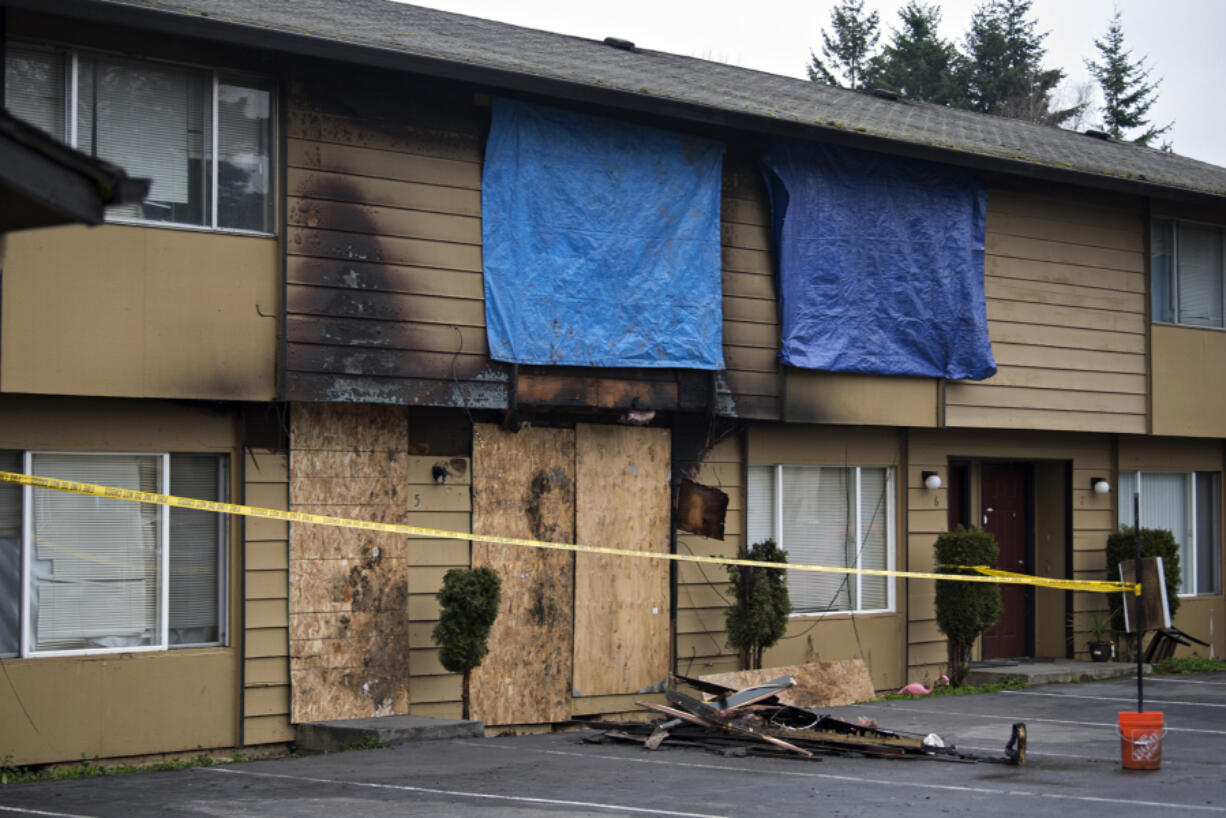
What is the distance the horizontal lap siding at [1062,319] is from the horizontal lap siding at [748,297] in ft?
8.90

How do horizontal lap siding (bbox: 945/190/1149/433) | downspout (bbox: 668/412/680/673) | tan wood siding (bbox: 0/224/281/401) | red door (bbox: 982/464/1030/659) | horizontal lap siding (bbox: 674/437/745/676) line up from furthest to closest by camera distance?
red door (bbox: 982/464/1030/659) < horizontal lap siding (bbox: 945/190/1149/433) < horizontal lap siding (bbox: 674/437/745/676) < downspout (bbox: 668/412/680/673) < tan wood siding (bbox: 0/224/281/401)

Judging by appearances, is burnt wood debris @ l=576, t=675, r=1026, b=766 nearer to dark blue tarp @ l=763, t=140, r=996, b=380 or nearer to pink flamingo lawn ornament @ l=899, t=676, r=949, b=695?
pink flamingo lawn ornament @ l=899, t=676, r=949, b=695

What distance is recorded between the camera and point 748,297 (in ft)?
48.2

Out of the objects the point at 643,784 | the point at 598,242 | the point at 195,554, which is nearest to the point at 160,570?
the point at 195,554

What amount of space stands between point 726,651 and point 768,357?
3127 mm

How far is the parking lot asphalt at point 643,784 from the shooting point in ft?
29.1

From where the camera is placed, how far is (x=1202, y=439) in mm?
19766

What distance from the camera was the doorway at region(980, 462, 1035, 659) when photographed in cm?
1814

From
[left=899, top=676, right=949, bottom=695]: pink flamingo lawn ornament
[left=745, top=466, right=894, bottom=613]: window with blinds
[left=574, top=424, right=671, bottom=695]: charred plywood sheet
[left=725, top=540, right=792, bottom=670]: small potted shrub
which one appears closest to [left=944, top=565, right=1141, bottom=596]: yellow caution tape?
[left=745, top=466, right=894, bottom=613]: window with blinds

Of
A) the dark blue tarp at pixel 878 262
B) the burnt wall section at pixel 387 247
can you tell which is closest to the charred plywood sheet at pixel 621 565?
the burnt wall section at pixel 387 247

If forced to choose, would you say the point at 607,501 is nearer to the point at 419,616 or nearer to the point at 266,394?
the point at 419,616

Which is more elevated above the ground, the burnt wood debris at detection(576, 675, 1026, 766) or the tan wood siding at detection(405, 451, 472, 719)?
the tan wood siding at detection(405, 451, 472, 719)

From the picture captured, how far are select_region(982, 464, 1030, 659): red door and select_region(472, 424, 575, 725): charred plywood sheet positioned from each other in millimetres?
6812

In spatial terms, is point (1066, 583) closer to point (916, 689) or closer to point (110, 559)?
point (916, 689)
